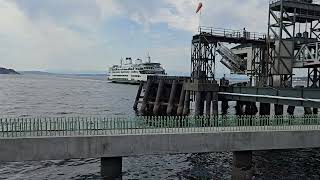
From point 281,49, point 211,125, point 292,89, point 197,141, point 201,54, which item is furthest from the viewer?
point 281,49

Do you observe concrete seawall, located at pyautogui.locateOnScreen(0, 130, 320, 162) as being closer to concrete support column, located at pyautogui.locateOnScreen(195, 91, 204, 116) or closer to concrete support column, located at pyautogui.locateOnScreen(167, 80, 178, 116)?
concrete support column, located at pyautogui.locateOnScreen(195, 91, 204, 116)

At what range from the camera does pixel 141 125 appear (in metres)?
26.1

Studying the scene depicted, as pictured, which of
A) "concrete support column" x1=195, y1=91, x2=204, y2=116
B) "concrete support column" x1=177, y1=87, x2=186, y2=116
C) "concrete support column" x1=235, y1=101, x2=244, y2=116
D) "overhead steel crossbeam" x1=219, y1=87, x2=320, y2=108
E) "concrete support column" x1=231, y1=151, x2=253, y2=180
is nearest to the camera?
"concrete support column" x1=231, y1=151, x2=253, y2=180

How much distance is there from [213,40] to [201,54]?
246 cm

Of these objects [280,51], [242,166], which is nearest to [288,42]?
[280,51]

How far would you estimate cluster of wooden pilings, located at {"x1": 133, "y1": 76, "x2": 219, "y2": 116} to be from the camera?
4819 centimetres

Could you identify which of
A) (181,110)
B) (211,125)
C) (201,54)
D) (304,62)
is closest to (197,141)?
(211,125)

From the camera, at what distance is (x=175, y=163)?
31.8 m

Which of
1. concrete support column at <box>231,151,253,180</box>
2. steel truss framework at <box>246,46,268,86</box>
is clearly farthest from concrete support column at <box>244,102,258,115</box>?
concrete support column at <box>231,151,253,180</box>

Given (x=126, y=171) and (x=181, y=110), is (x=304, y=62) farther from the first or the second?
(x=126, y=171)

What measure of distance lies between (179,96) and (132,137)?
3740 centimetres

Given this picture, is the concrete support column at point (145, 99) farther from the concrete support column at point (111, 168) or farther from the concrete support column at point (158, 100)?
the concrete support column at point (111, 168)

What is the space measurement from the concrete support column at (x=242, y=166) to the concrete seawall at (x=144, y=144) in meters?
0.48

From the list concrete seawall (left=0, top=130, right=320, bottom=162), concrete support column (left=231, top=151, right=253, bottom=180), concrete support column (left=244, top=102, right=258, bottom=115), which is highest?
concrete support column (left=244, top=102, right=258, bottom=115)
